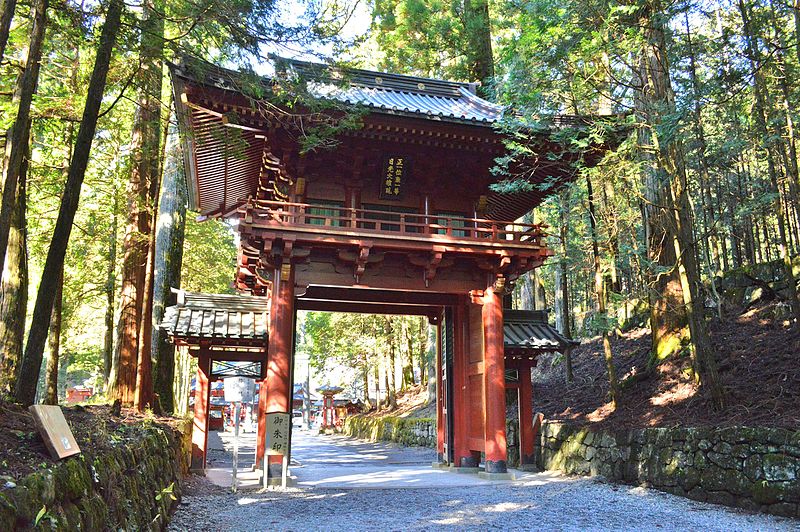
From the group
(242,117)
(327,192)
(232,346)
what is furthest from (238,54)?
(232,346)

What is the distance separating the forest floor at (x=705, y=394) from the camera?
7617 mm

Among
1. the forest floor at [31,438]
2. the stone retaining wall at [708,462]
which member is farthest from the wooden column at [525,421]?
the forest floor at [31,438]

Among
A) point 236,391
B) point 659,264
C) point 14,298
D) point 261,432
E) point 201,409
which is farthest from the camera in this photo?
point 659,264

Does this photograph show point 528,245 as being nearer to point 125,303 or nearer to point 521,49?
point 521,49

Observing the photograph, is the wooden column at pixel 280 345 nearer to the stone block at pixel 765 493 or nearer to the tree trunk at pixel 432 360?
Answer: the stone block at pixel 765 493

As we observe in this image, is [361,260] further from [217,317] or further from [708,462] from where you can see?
[708,462]

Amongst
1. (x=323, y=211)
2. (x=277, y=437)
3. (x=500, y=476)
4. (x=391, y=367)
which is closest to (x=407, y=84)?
(x=323, y=211)

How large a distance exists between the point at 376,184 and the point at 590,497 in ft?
20.8

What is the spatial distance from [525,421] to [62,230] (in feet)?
30.1

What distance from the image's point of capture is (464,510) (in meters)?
6.89

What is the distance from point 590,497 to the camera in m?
7.73

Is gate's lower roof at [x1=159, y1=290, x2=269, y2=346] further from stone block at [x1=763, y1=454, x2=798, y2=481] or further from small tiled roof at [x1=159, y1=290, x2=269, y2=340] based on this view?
stone block at [x1=763, y1=454, x2=798, y2=481]

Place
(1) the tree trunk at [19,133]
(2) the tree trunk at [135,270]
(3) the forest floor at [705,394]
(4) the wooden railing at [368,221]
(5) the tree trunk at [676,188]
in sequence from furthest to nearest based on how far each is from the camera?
(2) the tree trunk at [135,270], (4) the wooden railing at [368,221], (5) the tree trunk at [676,188], (3) the forest floor at [705,394], (1) the tree trunk at [19,133]

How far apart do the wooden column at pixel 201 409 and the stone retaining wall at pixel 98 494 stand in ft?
12.7
